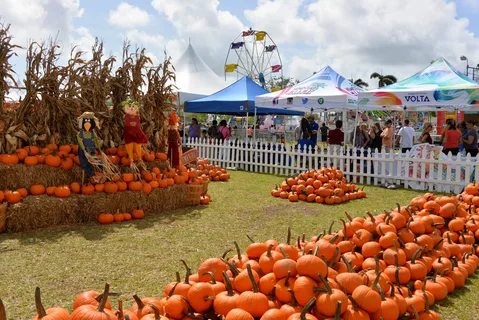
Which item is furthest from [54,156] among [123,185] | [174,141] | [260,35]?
[260,35]

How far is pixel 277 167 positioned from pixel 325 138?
1022 centimetres

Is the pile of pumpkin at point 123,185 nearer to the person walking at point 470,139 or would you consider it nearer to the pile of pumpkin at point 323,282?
the pile of pumpkin at point 323,282

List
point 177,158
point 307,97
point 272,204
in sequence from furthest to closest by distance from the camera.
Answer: point 307,97 → point 177,158 → point 272,204

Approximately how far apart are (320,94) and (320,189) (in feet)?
17.7

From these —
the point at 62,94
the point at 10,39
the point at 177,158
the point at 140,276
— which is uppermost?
the point at 10,39

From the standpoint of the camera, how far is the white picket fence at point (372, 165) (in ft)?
32.8

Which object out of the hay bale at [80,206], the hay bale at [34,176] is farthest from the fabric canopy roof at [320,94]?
the hay bale at [34,176]

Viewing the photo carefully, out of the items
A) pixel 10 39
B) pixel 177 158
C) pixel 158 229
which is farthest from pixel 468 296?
pixel 10 39

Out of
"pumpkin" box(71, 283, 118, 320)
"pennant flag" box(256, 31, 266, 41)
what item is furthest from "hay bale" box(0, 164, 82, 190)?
"pennant flag" box(256, 31, 266, 41)

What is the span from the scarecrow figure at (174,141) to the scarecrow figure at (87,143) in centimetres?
205

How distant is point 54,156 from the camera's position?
6.82 metres

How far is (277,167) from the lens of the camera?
13.6 metres

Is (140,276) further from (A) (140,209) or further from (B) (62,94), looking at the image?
(B) (62,94)

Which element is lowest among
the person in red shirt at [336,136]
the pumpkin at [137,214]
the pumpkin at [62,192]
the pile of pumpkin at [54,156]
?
the pumpkin at [137,214]
